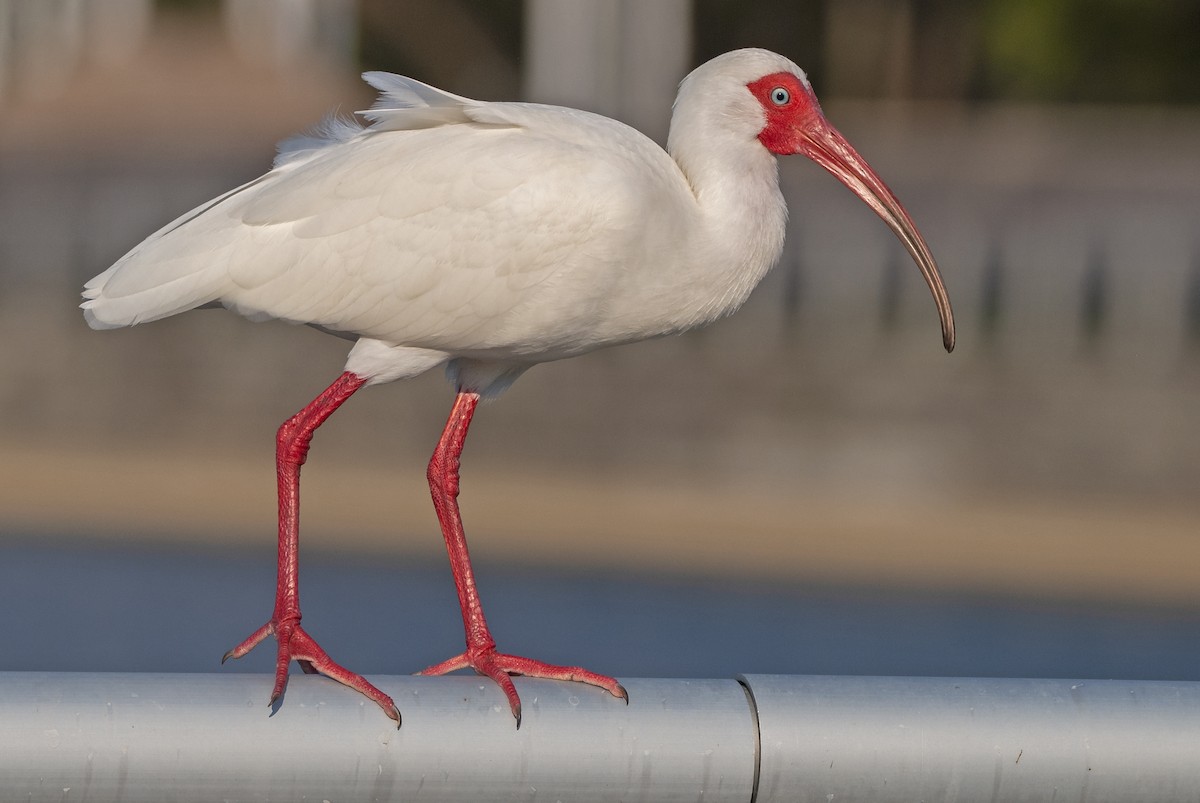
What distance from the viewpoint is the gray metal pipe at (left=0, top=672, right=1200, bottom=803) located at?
8.29 ft

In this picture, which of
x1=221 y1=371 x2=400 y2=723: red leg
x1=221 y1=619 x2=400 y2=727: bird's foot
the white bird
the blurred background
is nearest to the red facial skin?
the white bird

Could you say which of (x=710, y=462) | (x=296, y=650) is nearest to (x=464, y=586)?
(x=296, y=650)

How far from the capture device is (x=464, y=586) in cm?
501

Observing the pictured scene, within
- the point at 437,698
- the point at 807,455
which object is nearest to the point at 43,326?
the point at 807,455

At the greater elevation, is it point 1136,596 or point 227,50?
point 227,50

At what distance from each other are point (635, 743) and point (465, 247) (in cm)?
237

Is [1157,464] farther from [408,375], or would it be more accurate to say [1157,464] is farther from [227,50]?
[227,50]

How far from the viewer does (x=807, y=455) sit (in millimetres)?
15828

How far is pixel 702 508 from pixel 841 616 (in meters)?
2.13

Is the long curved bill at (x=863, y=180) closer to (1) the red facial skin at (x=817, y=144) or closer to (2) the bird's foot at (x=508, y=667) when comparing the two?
(1) the red facial skin at (x=817, y=144)

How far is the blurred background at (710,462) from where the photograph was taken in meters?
13.5

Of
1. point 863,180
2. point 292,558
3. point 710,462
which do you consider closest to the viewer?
point 292,558

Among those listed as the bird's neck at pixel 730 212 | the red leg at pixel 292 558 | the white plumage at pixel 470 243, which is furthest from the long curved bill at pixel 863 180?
the red leg at pixel 292 558

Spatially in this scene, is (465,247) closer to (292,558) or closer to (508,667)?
(292,558)
